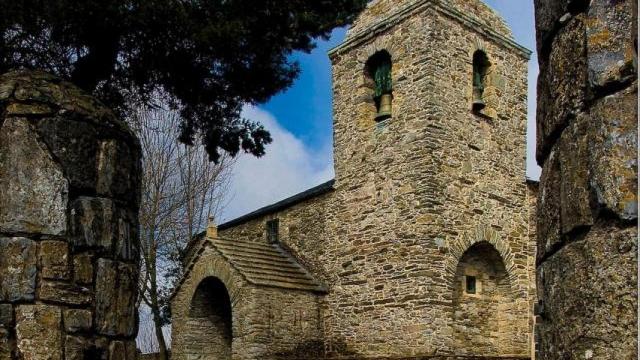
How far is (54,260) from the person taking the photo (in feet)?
13.2

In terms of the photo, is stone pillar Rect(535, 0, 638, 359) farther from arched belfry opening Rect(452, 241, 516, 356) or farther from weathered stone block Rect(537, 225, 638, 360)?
arched belfry opening Rect(452, 241, 516, 356)

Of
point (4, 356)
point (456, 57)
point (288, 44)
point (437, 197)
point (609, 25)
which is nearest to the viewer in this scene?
point (609, 25)

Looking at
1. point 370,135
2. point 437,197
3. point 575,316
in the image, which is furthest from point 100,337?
point 370,135

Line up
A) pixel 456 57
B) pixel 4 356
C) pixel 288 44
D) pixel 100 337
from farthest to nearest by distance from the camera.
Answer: pixel 456 57 → pixel 288 44 → pixel 100 337 → pixel 4 356

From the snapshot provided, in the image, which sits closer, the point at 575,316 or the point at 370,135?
the point at 575,316

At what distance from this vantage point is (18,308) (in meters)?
3.93

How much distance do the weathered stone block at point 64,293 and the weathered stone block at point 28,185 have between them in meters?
0.29

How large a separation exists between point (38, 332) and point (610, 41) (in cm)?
331

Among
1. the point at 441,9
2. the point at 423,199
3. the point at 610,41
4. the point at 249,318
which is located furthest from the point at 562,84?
the point at 441,9

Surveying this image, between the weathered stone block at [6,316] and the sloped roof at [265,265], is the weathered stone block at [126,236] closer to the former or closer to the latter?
the weathered stone block at [6,316]

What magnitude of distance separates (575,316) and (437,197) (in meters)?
13.6

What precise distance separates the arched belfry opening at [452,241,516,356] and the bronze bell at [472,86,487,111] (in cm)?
309

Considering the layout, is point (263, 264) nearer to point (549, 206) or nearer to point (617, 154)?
point (549, 206)

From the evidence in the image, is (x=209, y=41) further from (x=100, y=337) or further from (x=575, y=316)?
(x=575, y=316)
